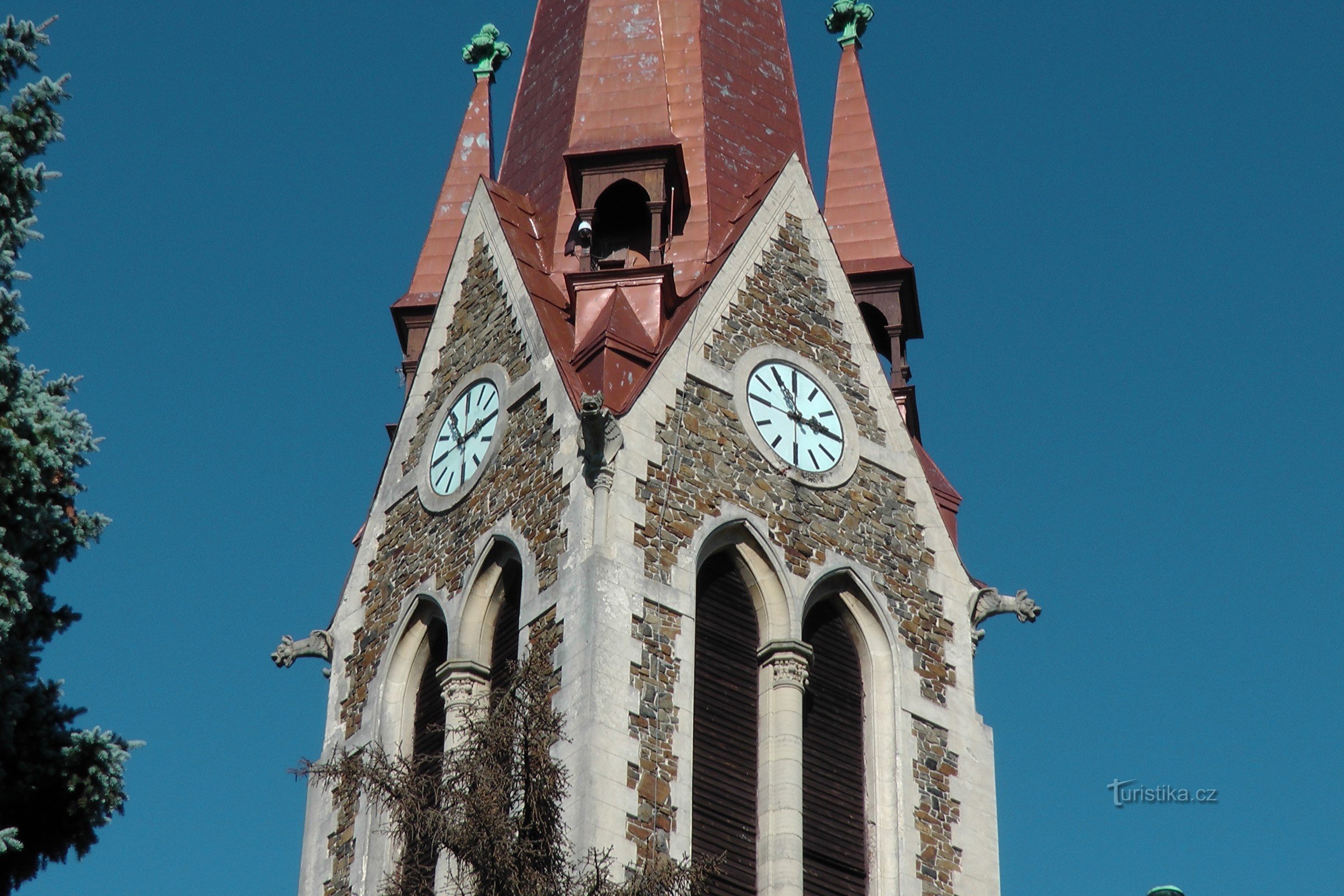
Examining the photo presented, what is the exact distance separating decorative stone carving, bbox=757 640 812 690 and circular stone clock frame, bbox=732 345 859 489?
5.87 feet

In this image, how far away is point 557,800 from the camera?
21625 millimetres

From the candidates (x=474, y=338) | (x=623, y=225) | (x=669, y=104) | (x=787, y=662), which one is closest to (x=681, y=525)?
(x=787, y=662)

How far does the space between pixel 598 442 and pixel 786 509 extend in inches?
80.4

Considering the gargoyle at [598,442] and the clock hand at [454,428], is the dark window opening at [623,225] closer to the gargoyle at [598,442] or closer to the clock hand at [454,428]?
the clock hand at [454,428]

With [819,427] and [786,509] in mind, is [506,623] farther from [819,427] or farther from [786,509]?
[819,427]

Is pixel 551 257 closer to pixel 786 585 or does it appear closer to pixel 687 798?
pixel 786 585

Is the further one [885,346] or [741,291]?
[885,346]

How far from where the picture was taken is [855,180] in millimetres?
30531

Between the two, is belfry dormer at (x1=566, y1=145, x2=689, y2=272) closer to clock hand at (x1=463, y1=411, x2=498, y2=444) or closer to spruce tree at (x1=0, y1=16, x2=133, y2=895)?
clock hand at (x1=463, y1=411, x2=498, y2=444)

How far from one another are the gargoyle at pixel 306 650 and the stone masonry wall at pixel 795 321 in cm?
457

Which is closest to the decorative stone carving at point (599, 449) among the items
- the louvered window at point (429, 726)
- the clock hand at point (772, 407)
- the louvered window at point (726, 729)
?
the louvered window at point (726, 729)

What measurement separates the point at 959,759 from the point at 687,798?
3.25m

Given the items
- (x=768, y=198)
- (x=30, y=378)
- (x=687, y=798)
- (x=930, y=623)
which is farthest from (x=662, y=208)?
(x=30, y=378)

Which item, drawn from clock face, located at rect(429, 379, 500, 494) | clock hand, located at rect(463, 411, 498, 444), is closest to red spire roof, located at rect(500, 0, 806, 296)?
clock face, located at rect(429, 379, 500, 494)
